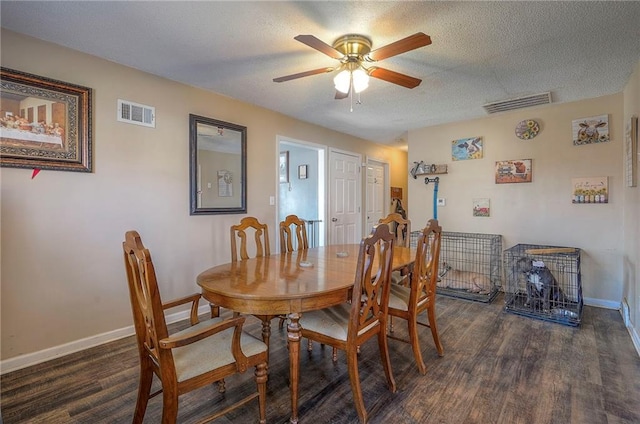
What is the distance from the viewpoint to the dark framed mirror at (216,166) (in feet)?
10.2

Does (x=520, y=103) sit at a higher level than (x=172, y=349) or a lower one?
higher

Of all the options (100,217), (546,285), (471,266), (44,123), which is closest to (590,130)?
(546,285)

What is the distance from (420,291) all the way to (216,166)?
2420 millimetres

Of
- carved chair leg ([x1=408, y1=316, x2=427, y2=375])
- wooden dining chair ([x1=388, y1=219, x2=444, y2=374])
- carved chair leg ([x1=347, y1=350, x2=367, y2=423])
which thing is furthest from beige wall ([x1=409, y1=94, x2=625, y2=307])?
carved chair leg ([x1=347, y1=350, x2=367, y2=423])

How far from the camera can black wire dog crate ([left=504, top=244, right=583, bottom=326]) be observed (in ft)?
10.0

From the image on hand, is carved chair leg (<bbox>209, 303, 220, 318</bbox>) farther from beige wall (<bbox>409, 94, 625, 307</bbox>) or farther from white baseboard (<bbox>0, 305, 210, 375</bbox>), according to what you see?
beige wall (<bbox>409, 94, 625, 307</bbox>)

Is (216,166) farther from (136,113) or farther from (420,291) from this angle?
(420,291)

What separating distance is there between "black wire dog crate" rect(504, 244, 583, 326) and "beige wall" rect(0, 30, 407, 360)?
3.25m

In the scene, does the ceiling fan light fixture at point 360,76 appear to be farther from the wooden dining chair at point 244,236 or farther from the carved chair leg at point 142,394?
the carved chair leg at point 142,394

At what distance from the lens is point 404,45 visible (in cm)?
180

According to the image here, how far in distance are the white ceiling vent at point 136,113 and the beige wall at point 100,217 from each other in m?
0.05

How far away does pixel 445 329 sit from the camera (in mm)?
2795

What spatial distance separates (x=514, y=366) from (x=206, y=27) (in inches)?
125

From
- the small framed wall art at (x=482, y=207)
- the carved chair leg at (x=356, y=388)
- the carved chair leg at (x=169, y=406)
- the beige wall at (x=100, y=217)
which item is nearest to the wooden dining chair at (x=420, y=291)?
the carved chair leg at (x=356, y=388)
